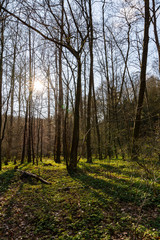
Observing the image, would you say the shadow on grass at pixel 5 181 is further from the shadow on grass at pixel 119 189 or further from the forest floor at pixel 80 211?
the shadow on grass at pixel 119 189

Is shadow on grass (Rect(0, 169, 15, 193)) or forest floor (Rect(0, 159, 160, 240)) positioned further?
shadow on grass (Rect(0, 169, 15, 193))

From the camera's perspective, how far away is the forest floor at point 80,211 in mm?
3168

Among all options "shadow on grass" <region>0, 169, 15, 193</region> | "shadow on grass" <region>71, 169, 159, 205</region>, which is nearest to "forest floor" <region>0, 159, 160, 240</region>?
"shadow on grass" <region>71, 169, 159, 205</region>

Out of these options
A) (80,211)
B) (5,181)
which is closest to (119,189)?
(80,211)

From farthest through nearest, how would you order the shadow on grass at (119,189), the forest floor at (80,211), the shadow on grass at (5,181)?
the shadow on grass at (5,181) → the shadow on grass at (119,189) → the forest floor at (80,211)

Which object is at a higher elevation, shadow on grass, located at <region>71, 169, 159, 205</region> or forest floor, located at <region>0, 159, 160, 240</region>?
shadow on grass, located at <region>71, 169, 159, 205</region>

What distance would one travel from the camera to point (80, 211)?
390 centimetres

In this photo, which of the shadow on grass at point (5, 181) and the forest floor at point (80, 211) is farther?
the shadow on grass at point (5, 181)

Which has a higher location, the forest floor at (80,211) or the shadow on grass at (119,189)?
the shadow on grass at (119,189)

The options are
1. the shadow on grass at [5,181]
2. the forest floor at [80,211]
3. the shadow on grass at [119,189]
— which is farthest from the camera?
the shadow on grass at [5,181]

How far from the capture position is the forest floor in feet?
10.4

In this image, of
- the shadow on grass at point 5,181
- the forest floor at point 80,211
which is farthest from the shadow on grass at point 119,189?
the shadow on grass at point 5,181

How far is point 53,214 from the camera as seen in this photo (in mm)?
3965

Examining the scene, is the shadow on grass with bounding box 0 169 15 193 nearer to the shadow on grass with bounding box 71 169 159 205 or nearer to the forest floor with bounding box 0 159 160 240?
the forest floor with bounding box 0 159 160 240
